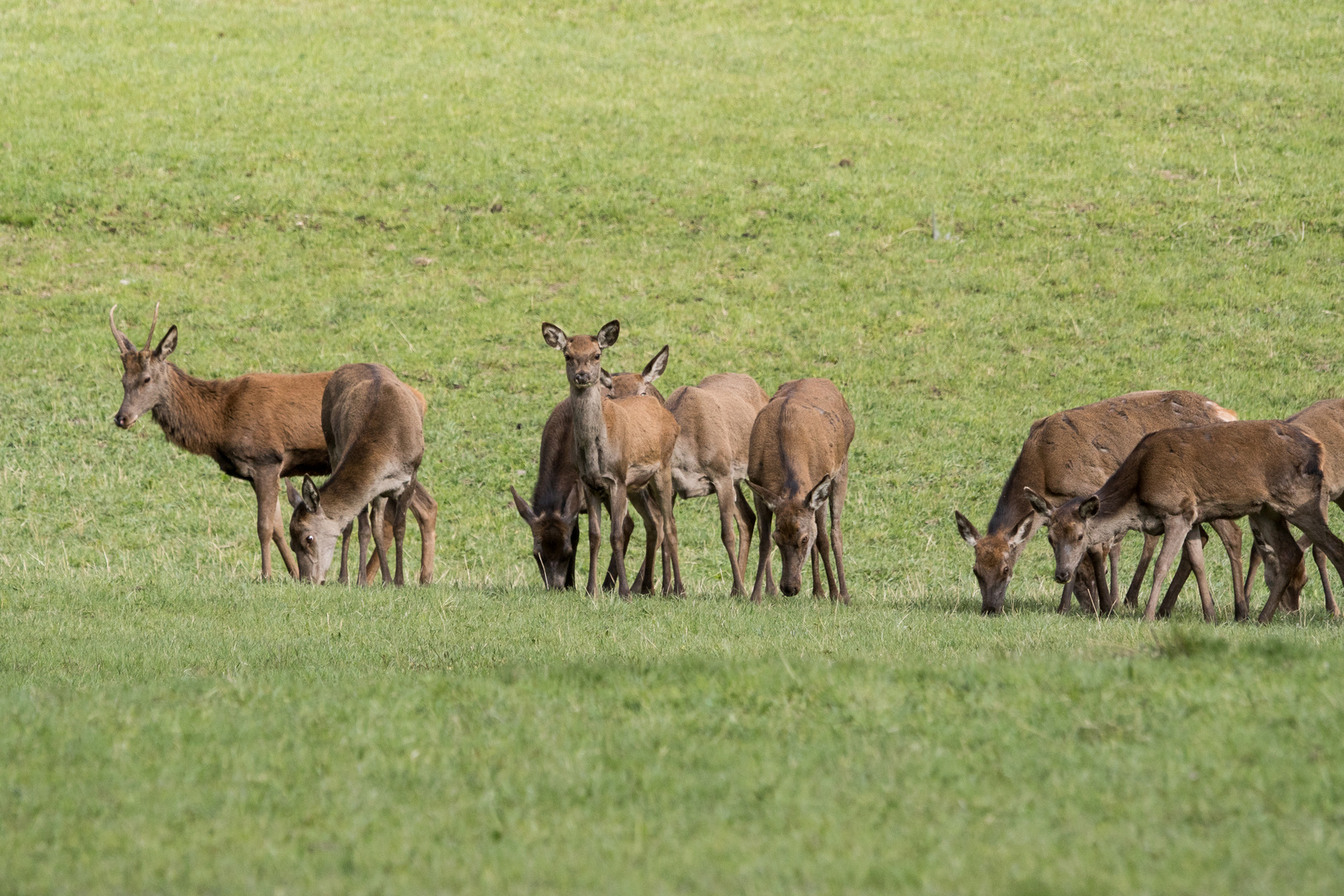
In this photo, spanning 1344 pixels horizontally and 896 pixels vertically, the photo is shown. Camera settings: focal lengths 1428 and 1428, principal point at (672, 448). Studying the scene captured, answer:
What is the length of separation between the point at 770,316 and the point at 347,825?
22.0 m

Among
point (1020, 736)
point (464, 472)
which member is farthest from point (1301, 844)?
point (464, 472)

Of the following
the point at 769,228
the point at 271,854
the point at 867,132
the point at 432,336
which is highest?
the point at 867,132

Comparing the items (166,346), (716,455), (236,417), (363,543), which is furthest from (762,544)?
(166,346)

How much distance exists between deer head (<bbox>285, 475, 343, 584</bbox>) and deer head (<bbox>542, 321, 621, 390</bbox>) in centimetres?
308

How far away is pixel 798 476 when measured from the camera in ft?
45.4

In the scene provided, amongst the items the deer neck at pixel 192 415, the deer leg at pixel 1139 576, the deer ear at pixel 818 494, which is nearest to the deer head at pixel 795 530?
the deer ear at pixel 818 494

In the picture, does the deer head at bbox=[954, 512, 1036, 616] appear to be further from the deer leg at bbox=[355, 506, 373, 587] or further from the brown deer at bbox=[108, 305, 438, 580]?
the brown deer at bbox=[108, 305, 438, 580]

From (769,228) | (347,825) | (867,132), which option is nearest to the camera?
(347,825)

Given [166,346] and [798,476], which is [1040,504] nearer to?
[798,476]

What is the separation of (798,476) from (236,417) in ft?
21.3

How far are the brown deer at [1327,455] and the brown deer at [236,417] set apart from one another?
892 centimetres

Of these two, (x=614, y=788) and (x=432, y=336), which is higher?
(x=432, y=336)

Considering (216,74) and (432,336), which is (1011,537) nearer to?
(432,336)

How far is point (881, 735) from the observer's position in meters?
6.66
